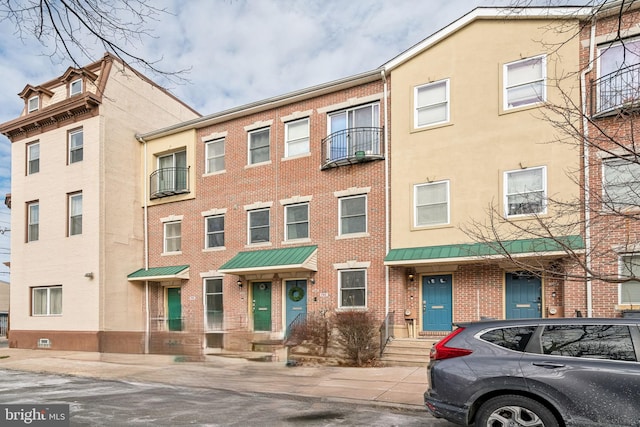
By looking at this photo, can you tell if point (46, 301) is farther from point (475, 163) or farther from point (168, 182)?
point (475, 163)

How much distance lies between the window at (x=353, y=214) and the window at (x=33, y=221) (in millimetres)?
14902

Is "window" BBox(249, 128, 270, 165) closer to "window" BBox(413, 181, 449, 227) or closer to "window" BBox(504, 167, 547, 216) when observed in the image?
"window" BBox(413, 181, 449, 227)

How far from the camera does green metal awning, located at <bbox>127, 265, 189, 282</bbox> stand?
63.6 ft

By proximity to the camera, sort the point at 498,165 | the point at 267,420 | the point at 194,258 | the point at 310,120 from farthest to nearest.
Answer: the point at 194,258
the point at 310,120
the point at 498,165
the point at 267,420

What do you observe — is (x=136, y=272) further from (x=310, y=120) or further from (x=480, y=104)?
(x=480, y=104)

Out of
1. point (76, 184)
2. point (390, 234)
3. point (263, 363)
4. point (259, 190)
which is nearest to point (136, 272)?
point (76, 184)

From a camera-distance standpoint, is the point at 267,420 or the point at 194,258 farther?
the point at 194,258

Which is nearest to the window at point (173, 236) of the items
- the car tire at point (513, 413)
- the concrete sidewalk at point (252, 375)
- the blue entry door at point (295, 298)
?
the concrete sidewalk at point (252, 375)

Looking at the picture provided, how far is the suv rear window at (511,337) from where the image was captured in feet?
17.7

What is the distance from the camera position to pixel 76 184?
2031cm

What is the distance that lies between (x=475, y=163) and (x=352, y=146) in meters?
4.36

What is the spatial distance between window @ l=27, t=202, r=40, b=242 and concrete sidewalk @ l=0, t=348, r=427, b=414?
6385mm

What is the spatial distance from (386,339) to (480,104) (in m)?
7.63

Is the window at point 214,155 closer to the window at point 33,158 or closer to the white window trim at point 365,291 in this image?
the white window trim at point 365,291
